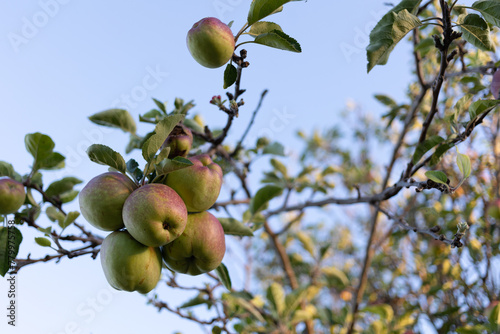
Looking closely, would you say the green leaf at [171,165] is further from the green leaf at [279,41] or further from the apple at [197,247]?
the green leaf at [279,41]

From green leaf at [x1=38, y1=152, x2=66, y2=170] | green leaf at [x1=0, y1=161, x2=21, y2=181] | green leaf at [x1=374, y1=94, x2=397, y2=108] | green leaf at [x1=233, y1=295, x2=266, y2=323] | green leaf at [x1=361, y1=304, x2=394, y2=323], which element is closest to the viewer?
green leaf at [x1=0, y1=161, x2=21, y2=181]

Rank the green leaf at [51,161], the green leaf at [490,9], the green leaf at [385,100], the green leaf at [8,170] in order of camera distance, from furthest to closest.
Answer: the green leaf at [385,100] < the green leaf at [51,161] < the green leaf at [8,170] < the green leaf at [490,9]

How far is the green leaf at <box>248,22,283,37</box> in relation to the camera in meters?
1.23

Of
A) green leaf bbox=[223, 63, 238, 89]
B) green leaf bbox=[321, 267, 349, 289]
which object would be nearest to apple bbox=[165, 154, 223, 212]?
green leaf bbox=[223, 63, 238, 89]

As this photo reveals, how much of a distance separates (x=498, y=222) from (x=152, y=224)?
260 cm

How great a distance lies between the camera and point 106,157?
45.1 inches

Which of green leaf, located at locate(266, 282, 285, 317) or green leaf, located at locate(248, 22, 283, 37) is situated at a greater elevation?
green leaf, located at locate(248, 22, 283, 37)

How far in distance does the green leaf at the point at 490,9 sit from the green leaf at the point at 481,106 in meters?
0.24

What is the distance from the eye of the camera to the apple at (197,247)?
113cm

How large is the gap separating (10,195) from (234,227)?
0.85m

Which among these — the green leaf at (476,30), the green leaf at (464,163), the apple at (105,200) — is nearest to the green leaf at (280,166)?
the green leaf at (464,163)

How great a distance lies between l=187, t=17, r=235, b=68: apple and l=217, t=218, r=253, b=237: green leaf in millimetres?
598

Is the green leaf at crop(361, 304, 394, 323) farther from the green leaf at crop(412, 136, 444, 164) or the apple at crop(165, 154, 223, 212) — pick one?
the apple at crop(165, 154, 223, 212)

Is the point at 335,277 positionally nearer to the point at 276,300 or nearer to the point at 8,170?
the point at 276,300
